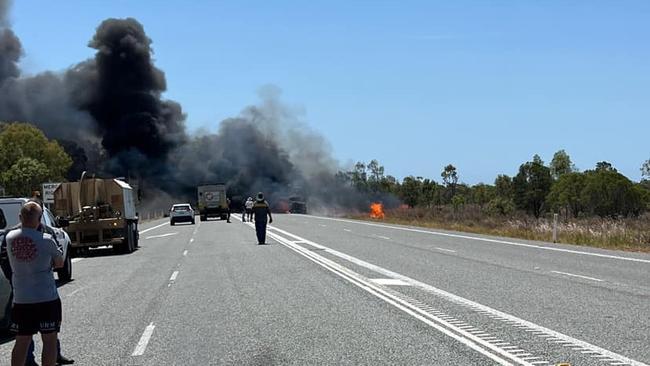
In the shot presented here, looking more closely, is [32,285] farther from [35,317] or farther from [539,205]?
[539,205]

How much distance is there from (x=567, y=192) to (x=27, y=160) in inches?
2205

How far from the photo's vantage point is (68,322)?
11.0 meters

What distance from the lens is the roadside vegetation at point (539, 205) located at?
30.4 m

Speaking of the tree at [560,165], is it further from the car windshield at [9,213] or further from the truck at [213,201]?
the car windshield at [9,213]

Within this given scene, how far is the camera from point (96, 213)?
26.4 m

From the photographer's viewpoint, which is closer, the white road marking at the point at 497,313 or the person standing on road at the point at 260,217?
the white road marking at the point at 497,313

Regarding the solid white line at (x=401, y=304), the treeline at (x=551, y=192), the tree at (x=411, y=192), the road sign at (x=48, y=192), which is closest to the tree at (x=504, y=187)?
the treeline at (x=551, y=192)

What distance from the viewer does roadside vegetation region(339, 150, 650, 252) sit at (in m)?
30.4

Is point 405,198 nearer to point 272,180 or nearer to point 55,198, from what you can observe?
point 272,180

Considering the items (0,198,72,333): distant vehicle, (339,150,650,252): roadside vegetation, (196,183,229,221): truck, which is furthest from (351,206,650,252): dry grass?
(196,183,229,221): truck

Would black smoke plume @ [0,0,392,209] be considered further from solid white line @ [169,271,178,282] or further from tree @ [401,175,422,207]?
solid white line @ [169,271,178,282]

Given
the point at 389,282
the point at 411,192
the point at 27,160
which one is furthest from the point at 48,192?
the point at 411,192

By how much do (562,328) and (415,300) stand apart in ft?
10.4

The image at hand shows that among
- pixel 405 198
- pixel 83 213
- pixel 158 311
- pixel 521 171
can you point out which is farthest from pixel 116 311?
pixel 405 198
